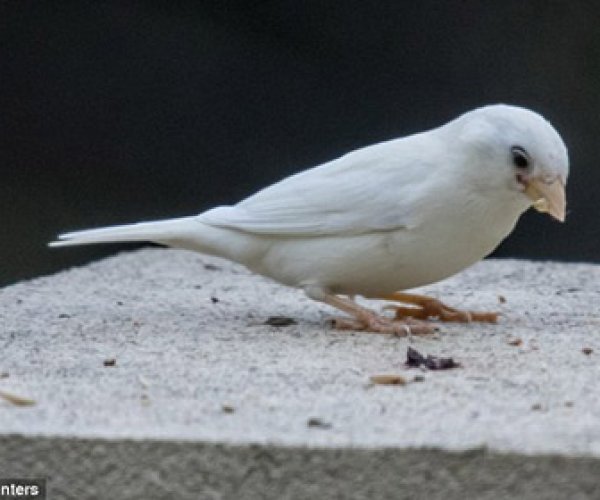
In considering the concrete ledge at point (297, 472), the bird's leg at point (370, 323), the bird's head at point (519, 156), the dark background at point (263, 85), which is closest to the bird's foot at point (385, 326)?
the bird's leg at point (370, 323)

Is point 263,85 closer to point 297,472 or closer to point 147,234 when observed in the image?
point 147,234

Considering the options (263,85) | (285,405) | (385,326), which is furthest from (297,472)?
(263,85)

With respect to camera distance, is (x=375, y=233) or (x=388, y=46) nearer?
(x=375, y=233)

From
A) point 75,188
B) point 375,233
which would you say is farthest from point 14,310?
point 75,188

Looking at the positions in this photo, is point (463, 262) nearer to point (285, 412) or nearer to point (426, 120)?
point (285, 412)

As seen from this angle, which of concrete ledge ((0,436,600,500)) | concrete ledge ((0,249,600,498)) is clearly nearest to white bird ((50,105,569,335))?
concrete ledge ((0,249,600,498))

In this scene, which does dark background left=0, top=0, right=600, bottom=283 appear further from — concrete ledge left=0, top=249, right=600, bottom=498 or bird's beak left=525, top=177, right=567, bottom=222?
bird's beak left=525, top=177, right=567, bottom=222

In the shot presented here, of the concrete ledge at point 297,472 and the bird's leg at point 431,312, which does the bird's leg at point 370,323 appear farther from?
the concrete ledge at point 297,472
